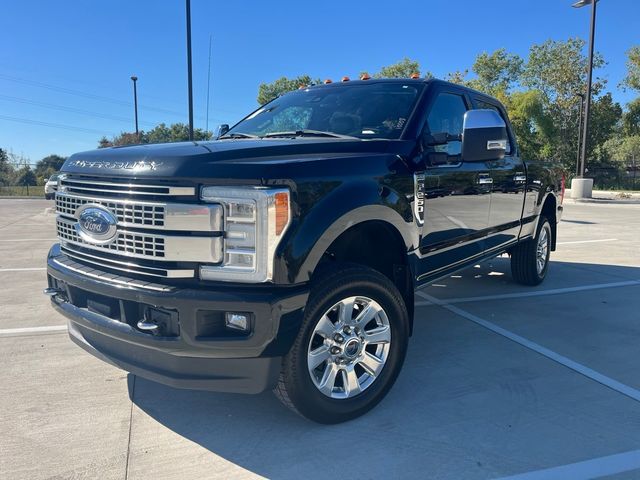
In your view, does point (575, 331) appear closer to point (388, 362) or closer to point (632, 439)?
point (632, 439)

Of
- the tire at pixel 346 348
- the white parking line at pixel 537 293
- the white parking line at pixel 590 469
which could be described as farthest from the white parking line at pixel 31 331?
the white parking line at pixel 590 469

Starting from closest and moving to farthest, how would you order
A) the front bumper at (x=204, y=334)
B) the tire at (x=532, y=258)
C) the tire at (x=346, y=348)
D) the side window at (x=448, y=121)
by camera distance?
the front bumper at (x=204, y=334) → the tire at (x=346, y=348) → the side window at (x=448, y=121) → the tire at (x=532, y=258)

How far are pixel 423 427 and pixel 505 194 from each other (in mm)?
2737

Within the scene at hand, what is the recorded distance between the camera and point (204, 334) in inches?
97.3

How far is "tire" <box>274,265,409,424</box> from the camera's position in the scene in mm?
2678

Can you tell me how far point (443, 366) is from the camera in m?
3.79

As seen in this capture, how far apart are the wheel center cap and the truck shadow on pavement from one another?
1.30 ft

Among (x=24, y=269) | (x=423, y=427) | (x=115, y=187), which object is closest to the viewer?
(x=115, y=187)

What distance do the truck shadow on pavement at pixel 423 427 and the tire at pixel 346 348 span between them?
0.50ft

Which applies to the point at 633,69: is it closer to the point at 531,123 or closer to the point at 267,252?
the point at 531,123

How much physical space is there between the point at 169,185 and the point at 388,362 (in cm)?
162

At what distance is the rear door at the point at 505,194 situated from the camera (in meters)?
4.71

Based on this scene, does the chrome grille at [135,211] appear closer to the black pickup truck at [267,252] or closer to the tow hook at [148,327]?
the black pickup truck at [267,252]

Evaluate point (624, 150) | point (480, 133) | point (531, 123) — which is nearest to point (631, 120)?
point (624, 150)
